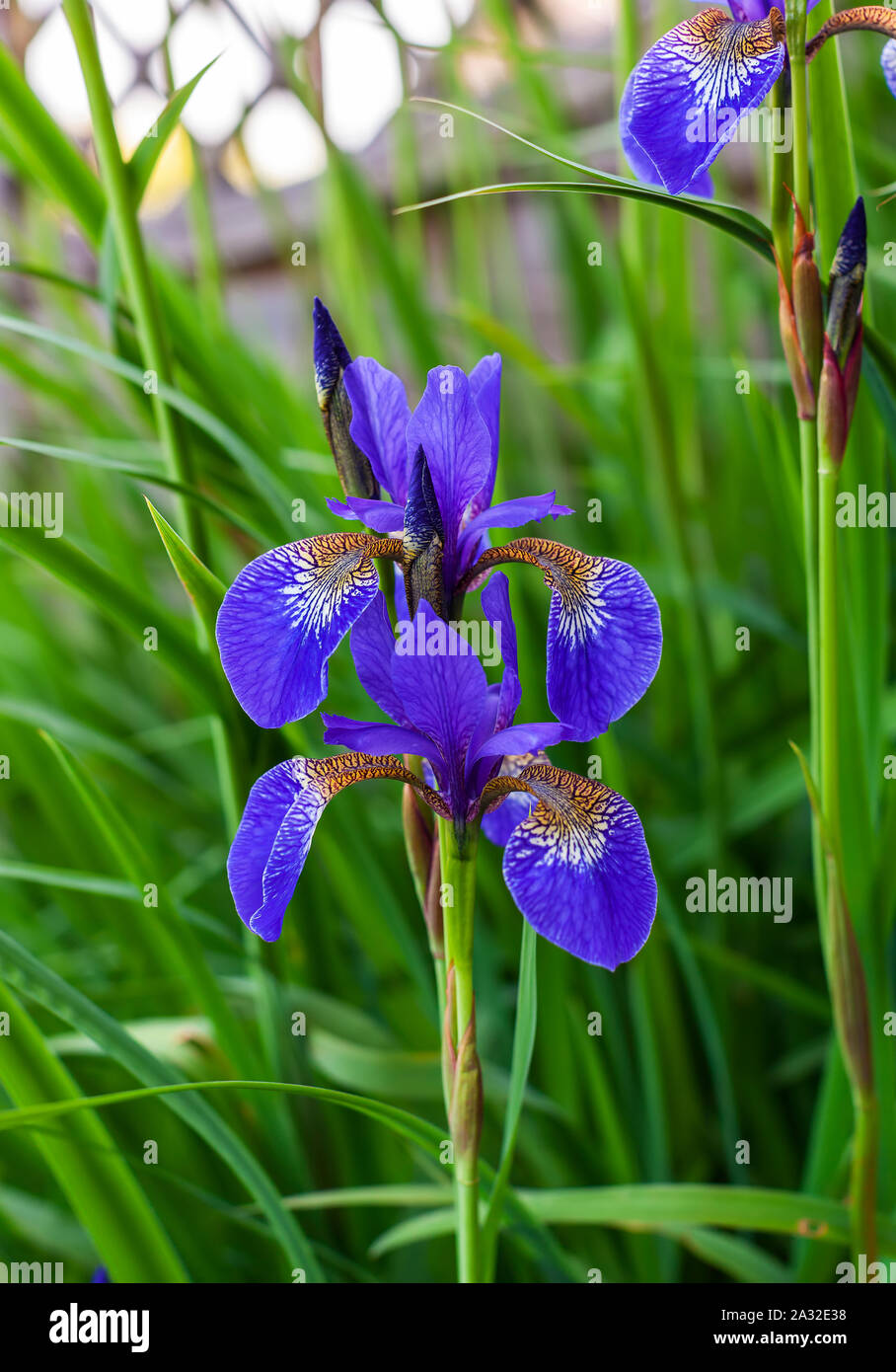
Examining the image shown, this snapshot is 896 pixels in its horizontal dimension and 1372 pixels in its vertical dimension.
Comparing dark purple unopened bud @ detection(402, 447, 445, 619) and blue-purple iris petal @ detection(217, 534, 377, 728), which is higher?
dark purple unopened bud @ detection(402, 447, 445, 619)

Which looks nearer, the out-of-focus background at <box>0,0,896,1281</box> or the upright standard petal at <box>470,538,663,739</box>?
the upright standard petal at <box>470,538,663,739</box>

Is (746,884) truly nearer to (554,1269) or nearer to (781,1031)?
(781,1031)

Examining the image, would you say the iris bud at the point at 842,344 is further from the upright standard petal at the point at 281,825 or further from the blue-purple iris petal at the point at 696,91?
the upright standard petal at the point at 281,825

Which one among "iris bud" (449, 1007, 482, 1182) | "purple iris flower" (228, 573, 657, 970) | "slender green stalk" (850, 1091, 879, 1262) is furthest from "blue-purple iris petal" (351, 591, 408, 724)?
"slender green stalk" (850, 1091, 879, 1262)

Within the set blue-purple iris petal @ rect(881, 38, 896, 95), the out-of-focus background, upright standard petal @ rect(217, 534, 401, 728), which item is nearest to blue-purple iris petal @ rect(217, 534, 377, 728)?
upright standard petal @ rect(217, 534, 401, 728)

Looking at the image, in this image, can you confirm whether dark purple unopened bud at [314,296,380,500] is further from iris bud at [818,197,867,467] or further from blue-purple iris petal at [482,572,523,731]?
iris bud at [818,197,867,467]

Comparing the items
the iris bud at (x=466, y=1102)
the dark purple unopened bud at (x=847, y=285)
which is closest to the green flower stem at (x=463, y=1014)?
the iris bud at (x=466, y=1102)

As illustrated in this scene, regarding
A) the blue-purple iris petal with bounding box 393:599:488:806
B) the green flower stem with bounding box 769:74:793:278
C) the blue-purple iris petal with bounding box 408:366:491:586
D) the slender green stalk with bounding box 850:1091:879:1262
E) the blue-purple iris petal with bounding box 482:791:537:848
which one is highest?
the green flower stem with bounding box 769:74:793:278
